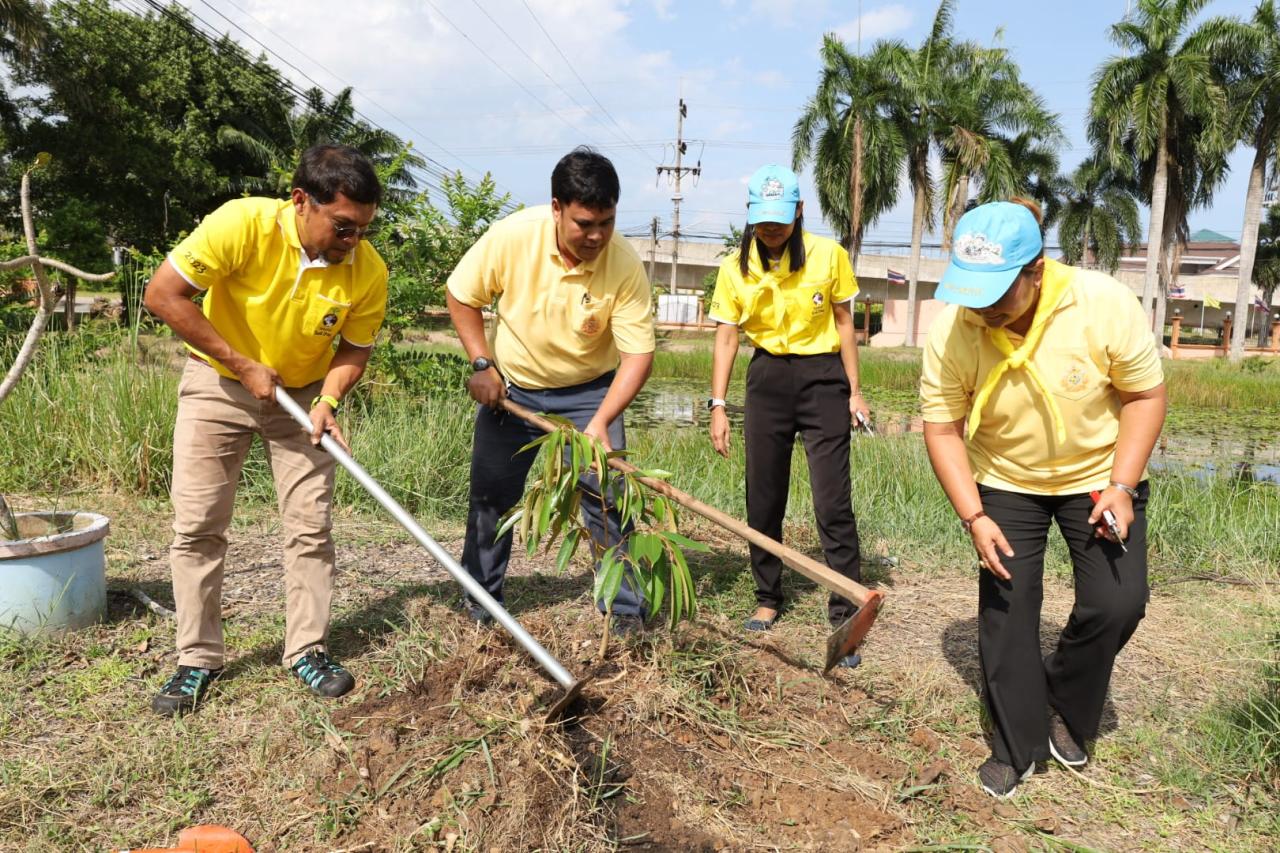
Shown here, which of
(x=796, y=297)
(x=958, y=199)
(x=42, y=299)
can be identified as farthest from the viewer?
(x=958, y=199)

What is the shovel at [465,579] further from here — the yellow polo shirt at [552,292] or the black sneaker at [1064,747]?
the black sneaker at [1064,747]

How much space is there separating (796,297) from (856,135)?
2741cm

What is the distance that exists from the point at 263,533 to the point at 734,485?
9.61 ft

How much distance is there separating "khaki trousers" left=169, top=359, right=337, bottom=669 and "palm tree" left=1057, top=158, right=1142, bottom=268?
1412 inches

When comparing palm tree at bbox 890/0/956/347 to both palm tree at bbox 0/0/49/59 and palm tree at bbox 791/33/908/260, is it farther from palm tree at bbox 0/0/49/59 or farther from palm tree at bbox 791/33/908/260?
palm tree at bbox 0/0/49/59

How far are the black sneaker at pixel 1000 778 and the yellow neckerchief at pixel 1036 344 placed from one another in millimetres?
923

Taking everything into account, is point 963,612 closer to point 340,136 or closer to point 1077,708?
point 1077,708

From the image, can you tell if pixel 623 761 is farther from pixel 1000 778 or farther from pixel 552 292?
pixel 552 292

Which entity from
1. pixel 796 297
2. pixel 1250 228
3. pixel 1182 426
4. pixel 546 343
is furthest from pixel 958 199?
pixel 546 343

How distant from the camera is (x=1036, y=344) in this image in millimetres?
2266

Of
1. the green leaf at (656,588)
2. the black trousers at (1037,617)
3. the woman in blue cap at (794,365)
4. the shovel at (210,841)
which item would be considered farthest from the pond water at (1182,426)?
the shovel at (210,841)

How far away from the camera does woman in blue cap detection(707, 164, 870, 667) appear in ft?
10.9

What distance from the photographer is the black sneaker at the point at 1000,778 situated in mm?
2404

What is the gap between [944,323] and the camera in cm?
248
